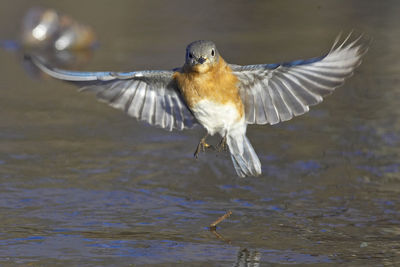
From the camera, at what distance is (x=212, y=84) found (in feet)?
19.3

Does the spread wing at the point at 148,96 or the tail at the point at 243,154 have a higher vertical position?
the spread wing at the point at 148,96

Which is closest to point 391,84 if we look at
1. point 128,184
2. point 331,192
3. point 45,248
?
point 331,192

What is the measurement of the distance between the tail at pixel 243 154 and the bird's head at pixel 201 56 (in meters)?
0.66

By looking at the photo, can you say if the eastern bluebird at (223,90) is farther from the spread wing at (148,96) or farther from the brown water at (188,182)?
the brown water at (188,182)

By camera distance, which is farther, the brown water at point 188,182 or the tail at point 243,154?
the tail at point 243,154

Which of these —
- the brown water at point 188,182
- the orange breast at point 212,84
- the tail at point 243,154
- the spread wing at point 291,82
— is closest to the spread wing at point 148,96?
the orange breast at point 212,84

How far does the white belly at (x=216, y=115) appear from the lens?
19.4ft

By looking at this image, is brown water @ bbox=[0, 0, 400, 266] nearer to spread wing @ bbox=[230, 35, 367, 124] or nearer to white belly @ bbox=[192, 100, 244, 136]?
white belly @ bbox=[192, 100, 244, 136]

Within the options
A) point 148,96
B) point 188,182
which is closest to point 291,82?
point 148,96

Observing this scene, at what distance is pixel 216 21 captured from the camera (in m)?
14.6

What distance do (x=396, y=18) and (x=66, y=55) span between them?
6329mm

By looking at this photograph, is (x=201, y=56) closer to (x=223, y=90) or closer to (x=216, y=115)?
(x=223, y=90)

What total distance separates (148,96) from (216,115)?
0.65m

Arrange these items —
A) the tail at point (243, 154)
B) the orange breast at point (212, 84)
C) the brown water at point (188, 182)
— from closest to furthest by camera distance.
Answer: the brown water at point (188, 182) → the orange breast at point (212, 84) → the tail at point (243, 154)
